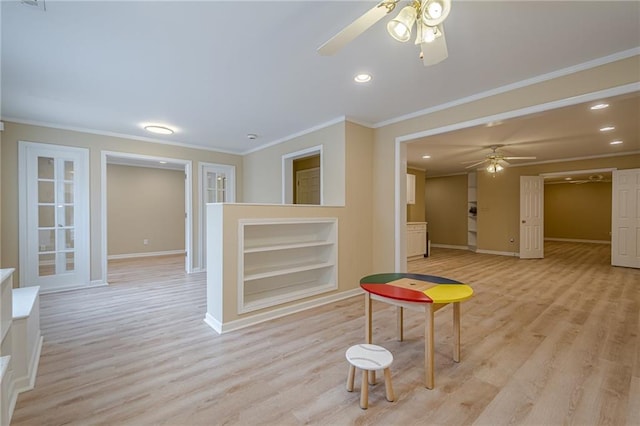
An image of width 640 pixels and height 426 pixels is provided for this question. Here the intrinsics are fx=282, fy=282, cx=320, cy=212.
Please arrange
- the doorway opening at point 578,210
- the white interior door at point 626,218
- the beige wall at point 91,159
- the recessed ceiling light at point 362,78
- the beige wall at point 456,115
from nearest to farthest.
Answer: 1. the beige wall at point 456,115
2. the recessed ceiling light at point 362,78
3. the beige wall at point 91,159
4. the white interior door at point 626,218
5. the doorway opening at point 578,210

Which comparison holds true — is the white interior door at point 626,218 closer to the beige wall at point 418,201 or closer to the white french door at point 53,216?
the beige wall at point 418,201

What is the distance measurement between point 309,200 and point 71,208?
4352 millimetres

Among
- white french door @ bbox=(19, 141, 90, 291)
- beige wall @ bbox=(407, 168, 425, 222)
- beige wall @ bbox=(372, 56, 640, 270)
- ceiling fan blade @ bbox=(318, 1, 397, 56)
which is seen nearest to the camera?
ceiling fan blade @ bbox=(318, 1, 397, 56)

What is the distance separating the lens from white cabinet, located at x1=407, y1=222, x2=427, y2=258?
24.0ft

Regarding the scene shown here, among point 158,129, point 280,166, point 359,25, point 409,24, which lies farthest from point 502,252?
point 158,129

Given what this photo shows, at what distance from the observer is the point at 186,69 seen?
273 cm

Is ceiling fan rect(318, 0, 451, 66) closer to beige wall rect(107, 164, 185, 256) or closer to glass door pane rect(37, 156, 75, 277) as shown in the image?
glass door pane rect(37, 156, 75, 277)

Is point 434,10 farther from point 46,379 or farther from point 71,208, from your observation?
point 71,208

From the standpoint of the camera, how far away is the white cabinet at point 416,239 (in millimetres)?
7301

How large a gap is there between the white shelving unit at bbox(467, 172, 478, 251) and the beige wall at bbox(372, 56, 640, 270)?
5.80 m

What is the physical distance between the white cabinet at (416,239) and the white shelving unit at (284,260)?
12.9 ft

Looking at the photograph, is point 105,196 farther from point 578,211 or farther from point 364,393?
point 578,211

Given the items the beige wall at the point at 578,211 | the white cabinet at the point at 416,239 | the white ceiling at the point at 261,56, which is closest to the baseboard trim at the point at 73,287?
the white ceiling at the point at 261,56

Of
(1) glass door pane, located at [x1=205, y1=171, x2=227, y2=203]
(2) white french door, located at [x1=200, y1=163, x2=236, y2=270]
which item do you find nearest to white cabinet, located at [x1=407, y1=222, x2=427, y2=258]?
(2) white french door, located at [x1=200, y1=163, x2=236, y2=270]
